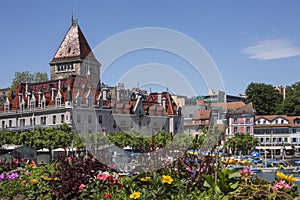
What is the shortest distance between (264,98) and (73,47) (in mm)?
40382

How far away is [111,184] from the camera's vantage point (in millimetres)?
8703

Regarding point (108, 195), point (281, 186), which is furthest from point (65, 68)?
point (281, 186)

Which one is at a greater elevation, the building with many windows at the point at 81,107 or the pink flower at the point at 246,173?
the building with many windows at the point at 81,107

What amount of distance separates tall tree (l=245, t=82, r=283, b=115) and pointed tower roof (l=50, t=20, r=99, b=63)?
114 feet

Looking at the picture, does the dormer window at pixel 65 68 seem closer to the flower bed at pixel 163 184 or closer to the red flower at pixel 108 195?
the flower bed at pixel 163 184

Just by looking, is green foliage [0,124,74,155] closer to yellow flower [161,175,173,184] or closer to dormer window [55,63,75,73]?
dormer window [55,63,75,73]

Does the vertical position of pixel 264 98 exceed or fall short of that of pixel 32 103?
it exceeds it

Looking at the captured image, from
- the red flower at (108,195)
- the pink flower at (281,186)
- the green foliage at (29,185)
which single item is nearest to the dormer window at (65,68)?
the green foliage at (29,185)

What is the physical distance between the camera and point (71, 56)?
302 feet

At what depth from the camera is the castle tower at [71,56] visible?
90438mm

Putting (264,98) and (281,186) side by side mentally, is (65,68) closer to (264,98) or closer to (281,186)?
(264,98)

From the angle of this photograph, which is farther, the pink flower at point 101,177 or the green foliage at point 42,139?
the green foliage at point 42,139

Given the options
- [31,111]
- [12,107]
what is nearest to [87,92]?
[31,111]

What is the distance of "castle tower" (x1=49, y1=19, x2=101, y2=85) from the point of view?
9044 cm
